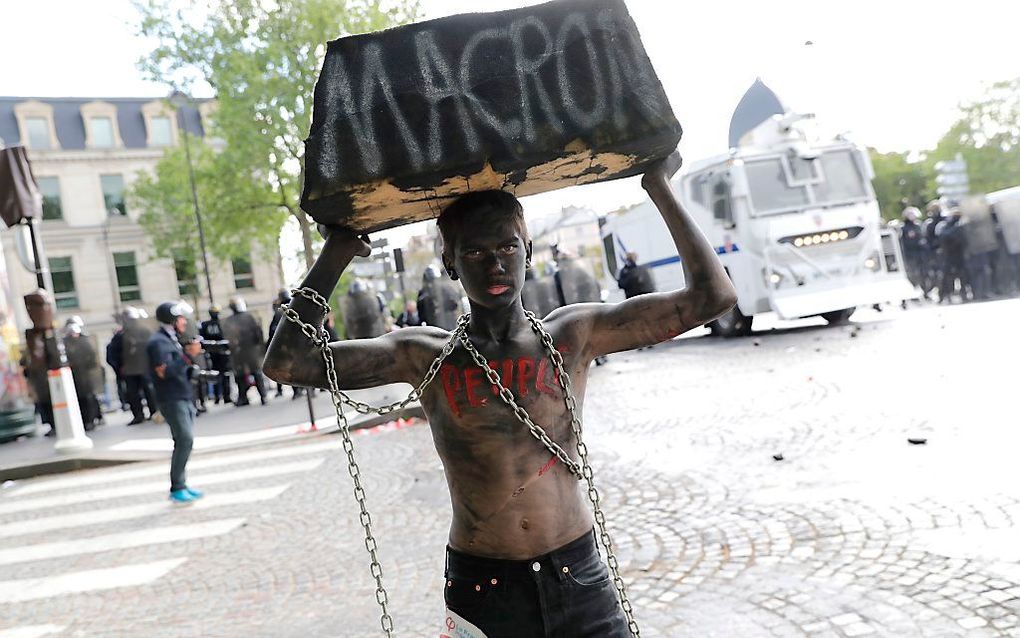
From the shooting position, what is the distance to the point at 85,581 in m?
5.54

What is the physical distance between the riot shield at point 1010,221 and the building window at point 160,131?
39008mm

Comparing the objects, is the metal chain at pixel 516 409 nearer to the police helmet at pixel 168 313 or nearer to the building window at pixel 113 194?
the police helmet at pixel 168 313

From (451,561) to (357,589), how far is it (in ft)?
9.38

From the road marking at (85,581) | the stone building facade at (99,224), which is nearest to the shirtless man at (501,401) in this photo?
the road marking at (85,581)

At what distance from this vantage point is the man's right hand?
1977 millimetres

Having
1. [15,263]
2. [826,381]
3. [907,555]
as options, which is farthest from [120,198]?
[907,555]

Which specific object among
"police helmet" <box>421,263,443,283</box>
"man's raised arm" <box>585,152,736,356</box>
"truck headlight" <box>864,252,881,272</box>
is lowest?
"truck headlight" <box>864,252,881,272</box>

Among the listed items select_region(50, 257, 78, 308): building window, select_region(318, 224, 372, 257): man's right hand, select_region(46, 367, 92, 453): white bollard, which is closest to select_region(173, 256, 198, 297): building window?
select_region(50, 257, 78, 308): building window

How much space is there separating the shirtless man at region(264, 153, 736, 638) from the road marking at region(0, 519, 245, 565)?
4.93 m

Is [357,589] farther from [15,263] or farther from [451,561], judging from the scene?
[15,263]

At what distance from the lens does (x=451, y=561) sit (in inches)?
82.1

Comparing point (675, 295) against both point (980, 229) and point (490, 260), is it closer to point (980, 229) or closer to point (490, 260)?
point (490, 260)

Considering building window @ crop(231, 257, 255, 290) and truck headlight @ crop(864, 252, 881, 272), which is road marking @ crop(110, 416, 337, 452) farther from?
building window @ crop(231, 257, 255, 290)

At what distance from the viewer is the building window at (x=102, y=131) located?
39562 mm
